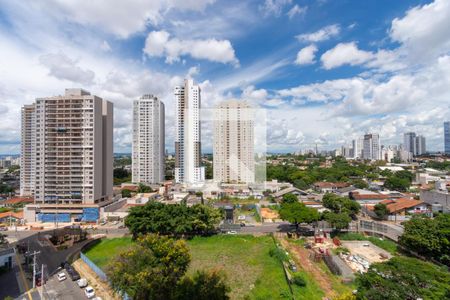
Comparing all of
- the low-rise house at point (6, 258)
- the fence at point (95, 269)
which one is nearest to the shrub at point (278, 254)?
the fence at point (95, 269)

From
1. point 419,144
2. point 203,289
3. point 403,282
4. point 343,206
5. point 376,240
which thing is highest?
point 419,144

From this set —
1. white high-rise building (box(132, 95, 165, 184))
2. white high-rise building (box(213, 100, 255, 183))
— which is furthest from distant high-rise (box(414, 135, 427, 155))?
white high-rise building (box(132, 95, 165, 184))

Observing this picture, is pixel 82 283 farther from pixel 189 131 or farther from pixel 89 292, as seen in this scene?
pixel 189 131

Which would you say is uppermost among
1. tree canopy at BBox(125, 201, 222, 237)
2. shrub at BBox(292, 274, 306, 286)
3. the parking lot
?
tree canopy at BBox(125, 201, 222, 237)

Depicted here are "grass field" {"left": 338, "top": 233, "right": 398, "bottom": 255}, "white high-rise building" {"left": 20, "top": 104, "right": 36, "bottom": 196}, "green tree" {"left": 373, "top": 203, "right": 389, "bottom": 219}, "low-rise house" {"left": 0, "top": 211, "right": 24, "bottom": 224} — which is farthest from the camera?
"white high-rise building" {"left": 20, "top": 104, "right": 36, "bottom": 196}

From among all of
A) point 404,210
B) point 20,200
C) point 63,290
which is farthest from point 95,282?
point 20,200

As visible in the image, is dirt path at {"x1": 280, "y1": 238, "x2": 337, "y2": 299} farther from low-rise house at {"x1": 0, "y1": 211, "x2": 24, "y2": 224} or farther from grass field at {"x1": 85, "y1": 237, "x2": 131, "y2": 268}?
low-rise house at {"x1": 0, "y1": 211, "x2": 24, "y2": 224}
